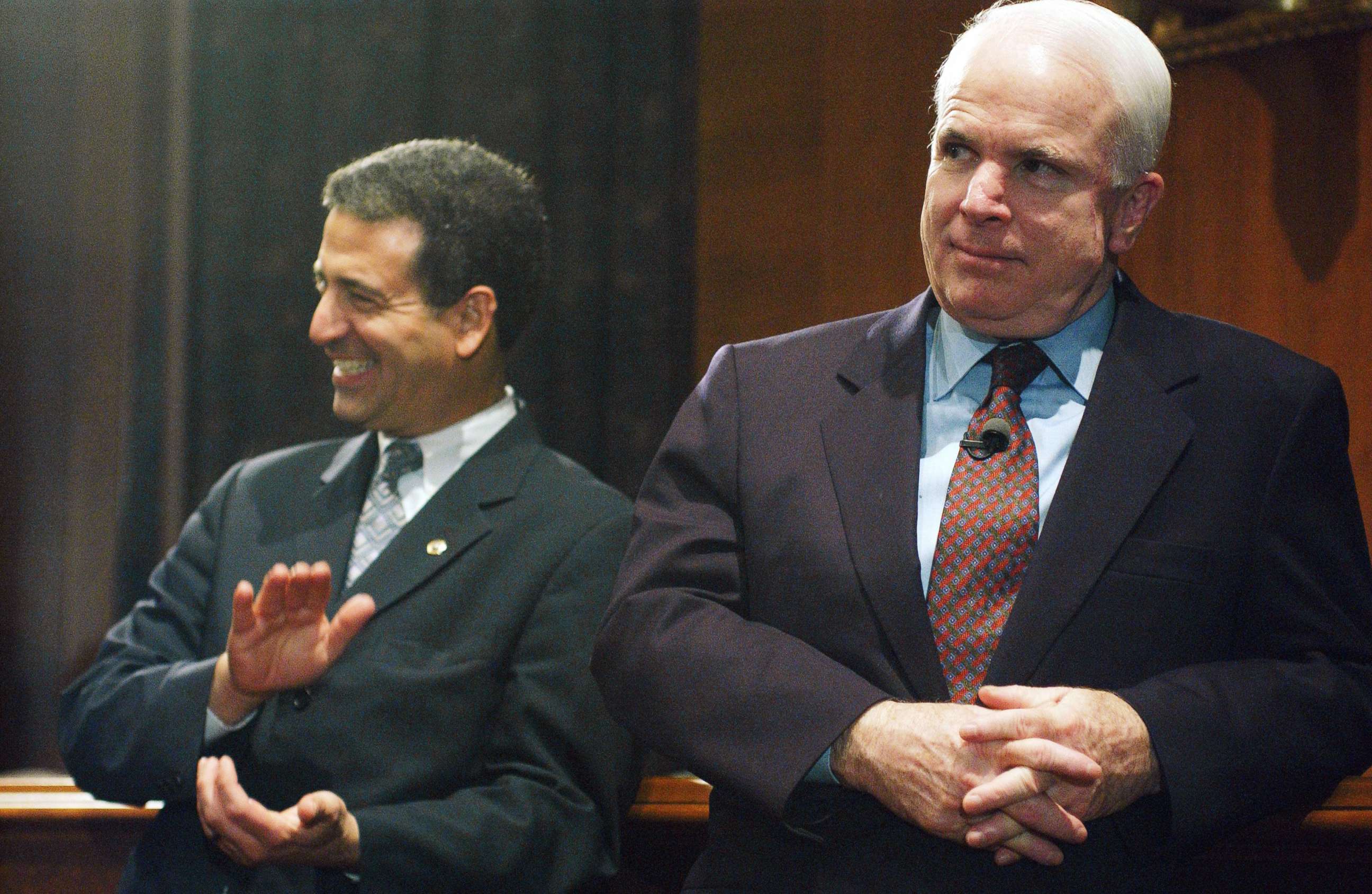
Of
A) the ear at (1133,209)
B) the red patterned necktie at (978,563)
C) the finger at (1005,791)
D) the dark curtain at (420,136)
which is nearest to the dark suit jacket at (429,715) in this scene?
the red patterned necktie at (978,563)

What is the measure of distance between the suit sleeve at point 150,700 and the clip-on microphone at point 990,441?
1091mm

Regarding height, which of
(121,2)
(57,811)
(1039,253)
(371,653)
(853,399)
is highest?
(121,2)

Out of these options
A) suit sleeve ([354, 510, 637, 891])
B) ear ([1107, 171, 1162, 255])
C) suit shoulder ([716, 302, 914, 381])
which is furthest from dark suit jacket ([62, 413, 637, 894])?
ear ([1107, 171, 1162, 255])

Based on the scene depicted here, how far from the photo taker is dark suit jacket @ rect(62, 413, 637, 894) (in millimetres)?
1989

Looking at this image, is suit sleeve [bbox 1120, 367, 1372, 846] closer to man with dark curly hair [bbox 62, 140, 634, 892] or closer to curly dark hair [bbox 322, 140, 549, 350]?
man with dark curly hair [bbox 62, 140, 634, 892]

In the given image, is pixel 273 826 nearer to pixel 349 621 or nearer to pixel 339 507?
pixel 349 621

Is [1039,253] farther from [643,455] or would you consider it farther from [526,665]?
[643,455]

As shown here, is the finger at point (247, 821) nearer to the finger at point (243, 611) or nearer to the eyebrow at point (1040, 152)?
the finger at point (243, 611)

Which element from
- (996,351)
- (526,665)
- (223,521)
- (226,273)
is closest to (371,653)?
(526,665)

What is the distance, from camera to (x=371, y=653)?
2123 mm

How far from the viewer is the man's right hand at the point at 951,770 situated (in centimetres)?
149

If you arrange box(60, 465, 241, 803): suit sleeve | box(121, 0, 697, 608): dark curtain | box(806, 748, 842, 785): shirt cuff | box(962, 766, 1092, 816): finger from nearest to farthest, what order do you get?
box(962, 766, 1092, 816): finger < box(806, 748, 842, 785): shirt cuff < box(60, 465, 241, 803): suit sleeve < box(121, 0, 697, 608): dark curtain

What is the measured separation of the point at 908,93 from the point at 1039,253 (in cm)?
138

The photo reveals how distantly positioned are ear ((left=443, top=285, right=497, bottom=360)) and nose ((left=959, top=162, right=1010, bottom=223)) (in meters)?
0.94
